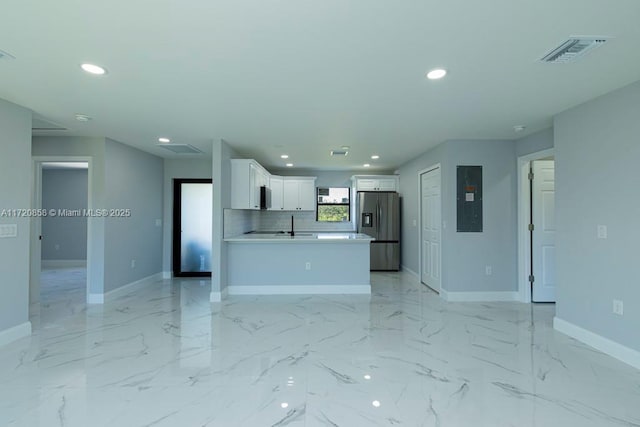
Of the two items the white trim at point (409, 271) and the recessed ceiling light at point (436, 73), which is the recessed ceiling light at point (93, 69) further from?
the white trim at point (409, 271)

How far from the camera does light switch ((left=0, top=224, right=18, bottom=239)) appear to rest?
3225 mm

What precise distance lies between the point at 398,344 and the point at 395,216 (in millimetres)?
4297

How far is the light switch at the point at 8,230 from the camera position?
3.22 m

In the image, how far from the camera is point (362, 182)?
743cm

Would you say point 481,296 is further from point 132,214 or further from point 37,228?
point 37,228

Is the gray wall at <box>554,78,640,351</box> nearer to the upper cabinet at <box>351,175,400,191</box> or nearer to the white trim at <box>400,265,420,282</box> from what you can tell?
the white trim at <box>400,265,420,282</box>

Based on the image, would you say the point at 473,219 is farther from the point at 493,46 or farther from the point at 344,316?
the point at 493,46

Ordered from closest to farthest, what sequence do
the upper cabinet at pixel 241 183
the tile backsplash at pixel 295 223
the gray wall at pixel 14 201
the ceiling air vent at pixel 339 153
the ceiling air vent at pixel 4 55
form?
1. the ceiling air vent at pixel 4 55
2. the gray wall at pixel 14 201
3. the upper cabinet at pixel 241 183
4. the ceiling air vent at pixel 339 153
5. the tile backsplash at pixel 295 223

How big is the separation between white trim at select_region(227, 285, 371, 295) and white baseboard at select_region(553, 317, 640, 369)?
2512 millimetres

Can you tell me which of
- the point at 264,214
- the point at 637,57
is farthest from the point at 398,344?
the point at 264,214

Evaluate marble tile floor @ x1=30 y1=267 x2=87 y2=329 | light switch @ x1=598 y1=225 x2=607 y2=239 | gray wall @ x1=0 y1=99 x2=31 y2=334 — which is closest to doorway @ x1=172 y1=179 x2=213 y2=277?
marble tile floor @ x1=30 y1=267 x2=87 y2=329

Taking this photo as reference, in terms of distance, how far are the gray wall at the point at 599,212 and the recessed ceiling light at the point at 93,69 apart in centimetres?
438

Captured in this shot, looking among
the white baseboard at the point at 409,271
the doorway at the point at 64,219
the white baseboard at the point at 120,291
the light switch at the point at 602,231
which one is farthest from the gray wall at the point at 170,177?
the light switch at the point at 602,231

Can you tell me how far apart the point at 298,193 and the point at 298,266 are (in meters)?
2.59
